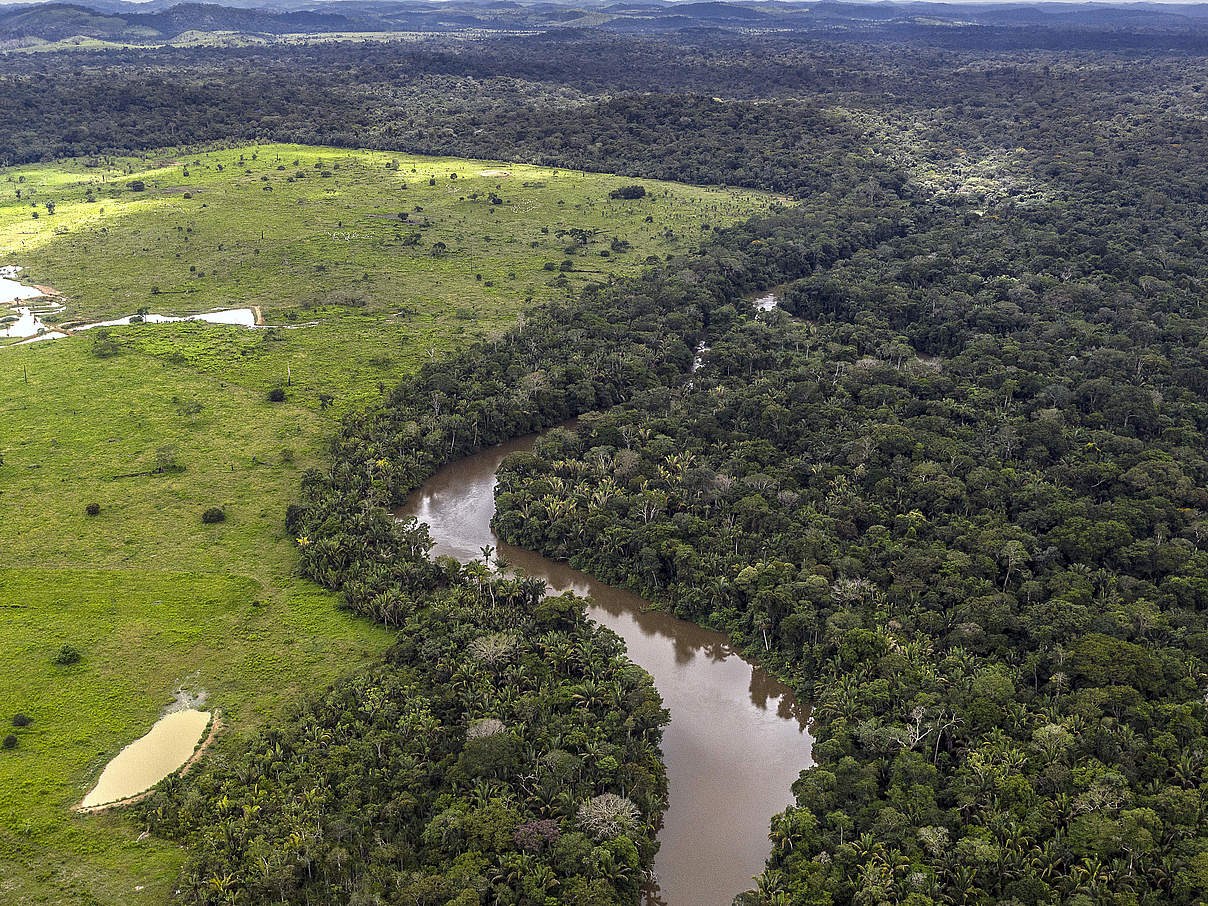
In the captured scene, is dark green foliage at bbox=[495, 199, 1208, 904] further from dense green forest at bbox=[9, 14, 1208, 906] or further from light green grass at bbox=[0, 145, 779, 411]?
light green grass at bbox=[0, 145, 779, 411]

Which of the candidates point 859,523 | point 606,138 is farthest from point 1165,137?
point 859,523

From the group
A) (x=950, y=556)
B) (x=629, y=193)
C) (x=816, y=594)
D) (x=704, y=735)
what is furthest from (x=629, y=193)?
(x=704, y=735)

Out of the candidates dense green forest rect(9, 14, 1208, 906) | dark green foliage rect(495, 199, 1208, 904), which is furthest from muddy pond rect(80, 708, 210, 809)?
dark green foliage rect(495, 199, 1208, 904)

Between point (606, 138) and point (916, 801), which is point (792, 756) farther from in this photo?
point (606, 138)

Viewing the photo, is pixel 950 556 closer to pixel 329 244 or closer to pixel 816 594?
pixel 816 594

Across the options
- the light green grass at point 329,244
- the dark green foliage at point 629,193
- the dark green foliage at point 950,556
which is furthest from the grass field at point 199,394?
the dark green foliage at point 950,556
